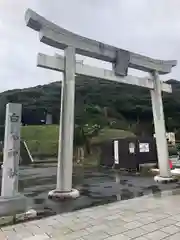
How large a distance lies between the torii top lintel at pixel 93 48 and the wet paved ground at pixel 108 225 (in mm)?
4879

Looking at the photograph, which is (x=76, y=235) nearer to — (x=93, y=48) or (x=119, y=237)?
A: (x=119, y=237)

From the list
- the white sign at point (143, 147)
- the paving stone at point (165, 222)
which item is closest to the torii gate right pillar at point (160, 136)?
the white sign at point (143, 147)

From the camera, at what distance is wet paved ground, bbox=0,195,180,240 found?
376 centimetres

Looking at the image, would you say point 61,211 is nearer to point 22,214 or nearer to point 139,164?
point 22,214

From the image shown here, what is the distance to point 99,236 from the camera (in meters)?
3.73

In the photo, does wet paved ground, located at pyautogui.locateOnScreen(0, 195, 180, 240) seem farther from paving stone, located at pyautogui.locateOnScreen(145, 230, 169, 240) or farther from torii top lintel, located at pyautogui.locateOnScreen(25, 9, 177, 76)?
torii top lintel, located at pyautogui.locateOnScreen(25, 9, 177, 76)

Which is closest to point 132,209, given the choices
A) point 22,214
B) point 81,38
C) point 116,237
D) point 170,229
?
point 170,229

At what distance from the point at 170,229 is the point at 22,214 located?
288 centimetres

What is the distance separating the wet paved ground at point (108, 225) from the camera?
3.76 metres

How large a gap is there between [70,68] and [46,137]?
24.0 metres

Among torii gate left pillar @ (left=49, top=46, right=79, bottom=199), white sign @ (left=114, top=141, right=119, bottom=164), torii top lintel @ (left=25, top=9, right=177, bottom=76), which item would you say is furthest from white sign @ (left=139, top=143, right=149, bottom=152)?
torii gate left pillar @ (left=49, top=46, right=79, bottom=199)

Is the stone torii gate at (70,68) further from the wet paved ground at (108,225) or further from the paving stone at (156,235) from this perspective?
the paving stone at (156,235)

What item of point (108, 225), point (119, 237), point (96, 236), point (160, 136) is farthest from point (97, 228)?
point (160, 136)

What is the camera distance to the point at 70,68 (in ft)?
23.7
